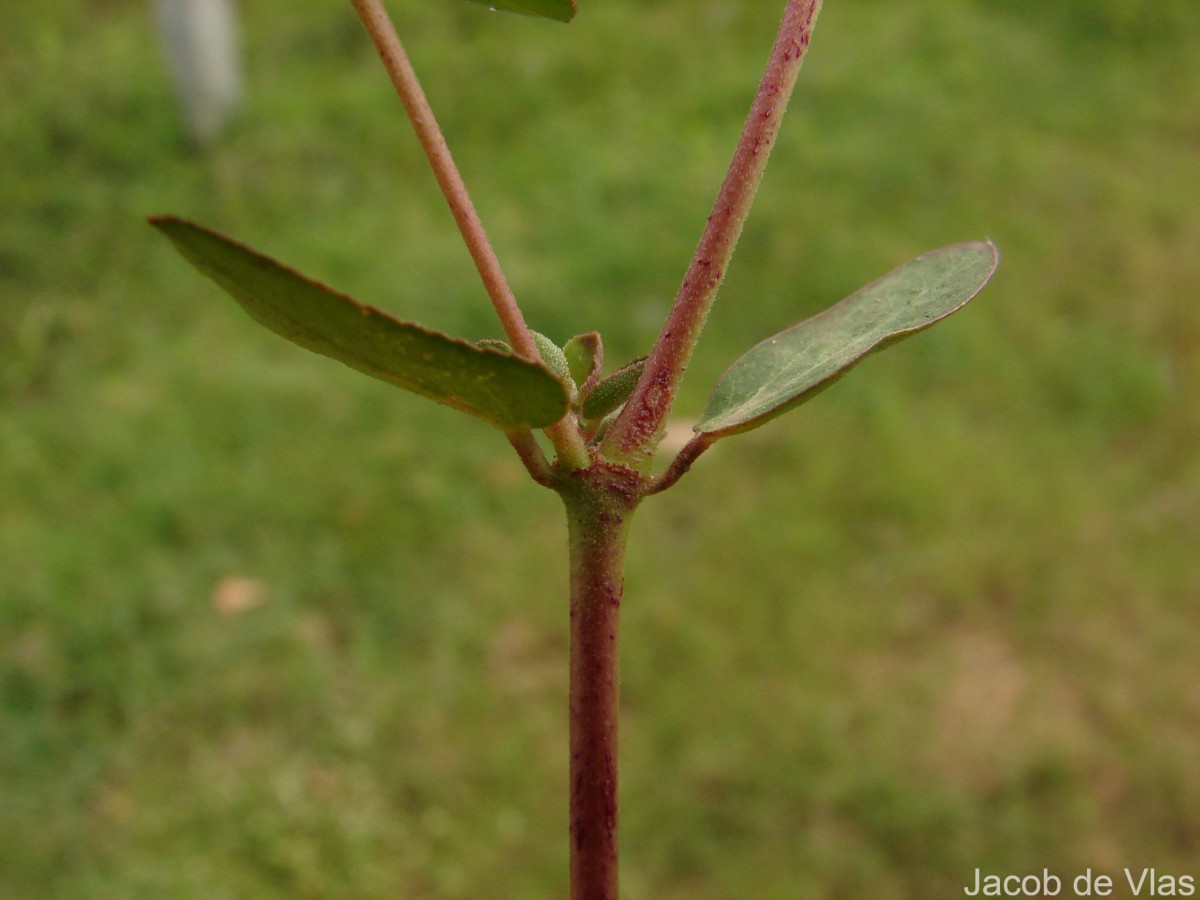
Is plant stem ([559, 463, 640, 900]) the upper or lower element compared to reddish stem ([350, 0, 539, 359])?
lower

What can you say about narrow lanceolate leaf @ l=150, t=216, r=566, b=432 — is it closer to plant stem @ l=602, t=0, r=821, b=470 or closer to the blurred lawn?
plant stem @ l=602, t=0, r=821, b=470

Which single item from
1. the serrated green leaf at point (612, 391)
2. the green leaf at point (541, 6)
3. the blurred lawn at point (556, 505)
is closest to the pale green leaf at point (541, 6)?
the green leaf at point (541, 6)

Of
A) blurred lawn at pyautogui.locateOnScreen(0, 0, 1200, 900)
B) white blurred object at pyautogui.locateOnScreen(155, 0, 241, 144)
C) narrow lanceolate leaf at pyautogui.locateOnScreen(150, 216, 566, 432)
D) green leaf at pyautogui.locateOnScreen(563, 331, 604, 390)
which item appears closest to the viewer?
narrow lanceolate leaf at pyautogui.locateOnScreen(150, 216, 566, 432)

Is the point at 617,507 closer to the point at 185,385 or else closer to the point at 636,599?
the point at 636,599

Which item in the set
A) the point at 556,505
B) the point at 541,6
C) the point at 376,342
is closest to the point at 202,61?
the point at 556,505

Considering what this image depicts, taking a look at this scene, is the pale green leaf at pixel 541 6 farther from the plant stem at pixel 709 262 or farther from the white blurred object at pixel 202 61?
the white blurred object at pixel 202 61

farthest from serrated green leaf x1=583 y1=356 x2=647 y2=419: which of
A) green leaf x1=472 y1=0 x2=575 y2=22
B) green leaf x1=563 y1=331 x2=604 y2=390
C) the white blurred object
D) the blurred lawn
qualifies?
the white blurred object
